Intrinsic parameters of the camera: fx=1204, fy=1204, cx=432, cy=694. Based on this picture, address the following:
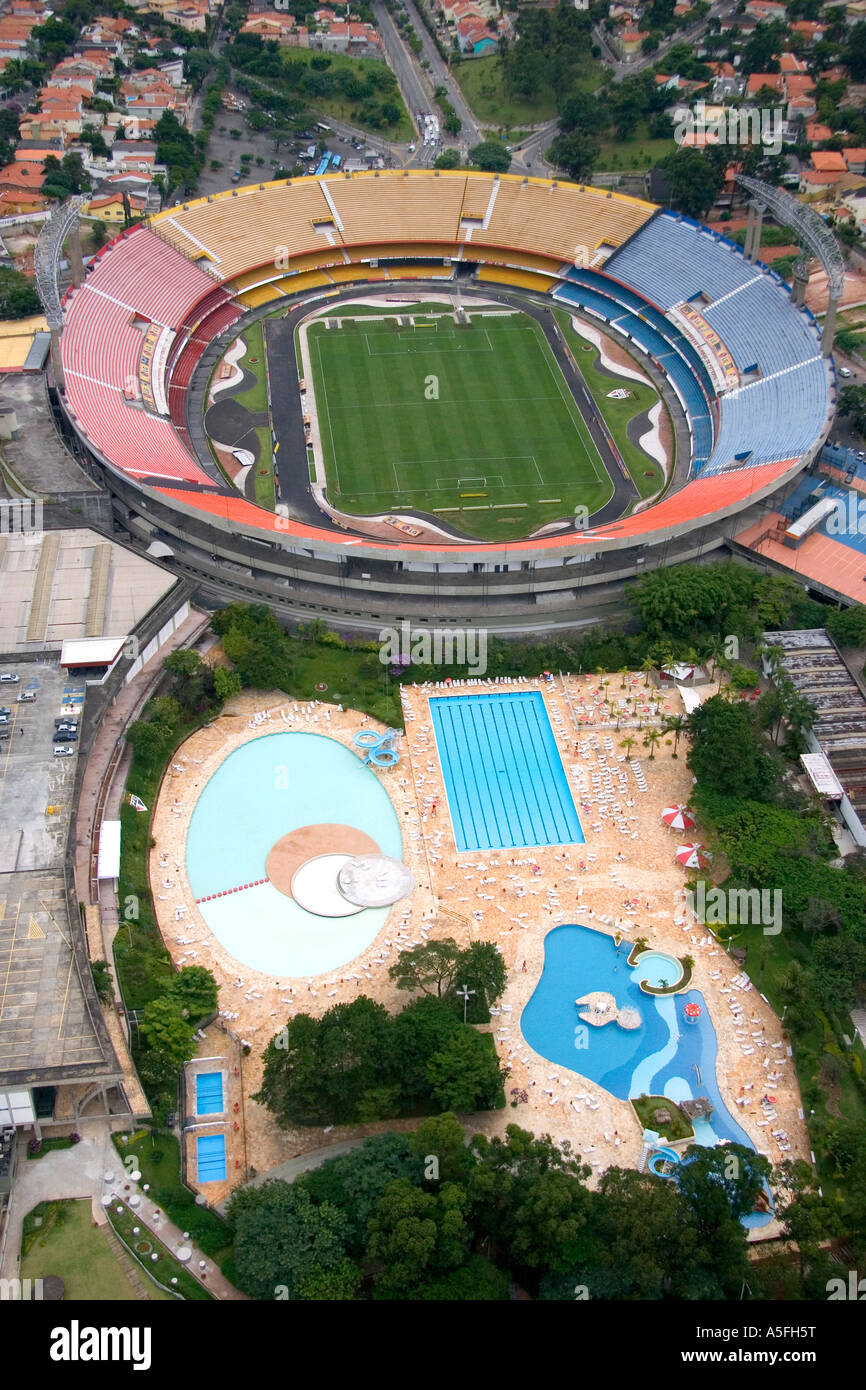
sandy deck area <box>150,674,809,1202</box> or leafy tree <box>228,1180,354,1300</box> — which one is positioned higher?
sandy deck area <box>150,674,809,1202</box>

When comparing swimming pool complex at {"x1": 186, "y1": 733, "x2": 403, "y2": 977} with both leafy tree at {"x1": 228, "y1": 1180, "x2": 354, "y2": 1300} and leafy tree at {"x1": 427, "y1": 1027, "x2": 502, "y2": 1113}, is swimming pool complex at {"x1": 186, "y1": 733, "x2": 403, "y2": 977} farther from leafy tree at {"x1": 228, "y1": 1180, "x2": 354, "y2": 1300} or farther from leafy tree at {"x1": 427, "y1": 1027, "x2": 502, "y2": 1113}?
leafy tree at {"x1": 228, "y1": 1180, "x2": 354, "y2": 1300}

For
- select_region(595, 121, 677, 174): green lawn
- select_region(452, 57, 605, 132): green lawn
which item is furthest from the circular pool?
select_region(452, 57, 605, 132): green lawn

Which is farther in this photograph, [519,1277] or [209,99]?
[209,99]

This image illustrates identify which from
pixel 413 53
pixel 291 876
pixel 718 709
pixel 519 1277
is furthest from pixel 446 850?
pixel 413 53

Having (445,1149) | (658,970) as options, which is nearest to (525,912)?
(658,970)
